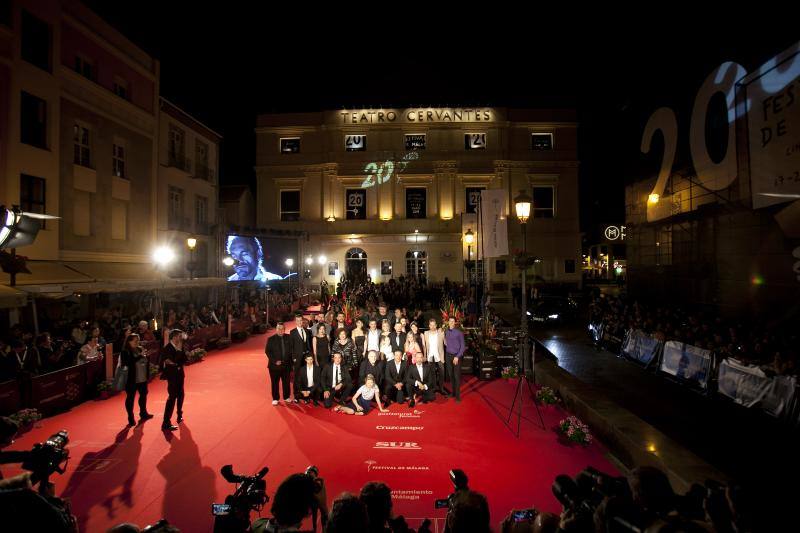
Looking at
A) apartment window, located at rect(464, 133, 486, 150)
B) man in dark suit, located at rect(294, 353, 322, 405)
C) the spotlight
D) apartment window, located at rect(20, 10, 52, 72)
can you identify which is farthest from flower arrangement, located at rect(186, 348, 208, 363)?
apartment window, located at rect(464, 133, 486, 150)

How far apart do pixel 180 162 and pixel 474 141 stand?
73.3 ft

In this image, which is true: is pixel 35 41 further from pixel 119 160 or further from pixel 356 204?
pixel 356 204

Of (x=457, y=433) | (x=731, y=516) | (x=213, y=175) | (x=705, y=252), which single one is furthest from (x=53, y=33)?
(x=705, y=252)

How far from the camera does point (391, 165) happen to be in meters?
34.4

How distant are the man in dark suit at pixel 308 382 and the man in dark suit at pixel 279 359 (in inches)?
9.9

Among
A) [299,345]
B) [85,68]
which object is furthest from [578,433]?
[85,68]

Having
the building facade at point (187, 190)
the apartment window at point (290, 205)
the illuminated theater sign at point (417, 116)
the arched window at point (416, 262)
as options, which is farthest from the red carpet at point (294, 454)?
the illuminated theater sign at point (417, 116)

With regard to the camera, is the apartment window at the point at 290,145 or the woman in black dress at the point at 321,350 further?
the apartment window at the point at 290,145

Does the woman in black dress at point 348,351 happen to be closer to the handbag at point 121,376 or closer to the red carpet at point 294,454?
the red carpet at point 294,454

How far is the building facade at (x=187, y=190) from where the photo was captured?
23875mm

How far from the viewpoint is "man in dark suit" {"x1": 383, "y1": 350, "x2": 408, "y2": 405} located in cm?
955

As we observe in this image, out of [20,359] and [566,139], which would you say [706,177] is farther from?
[20,359]

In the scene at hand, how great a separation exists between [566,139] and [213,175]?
28.4m

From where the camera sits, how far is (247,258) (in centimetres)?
2866
